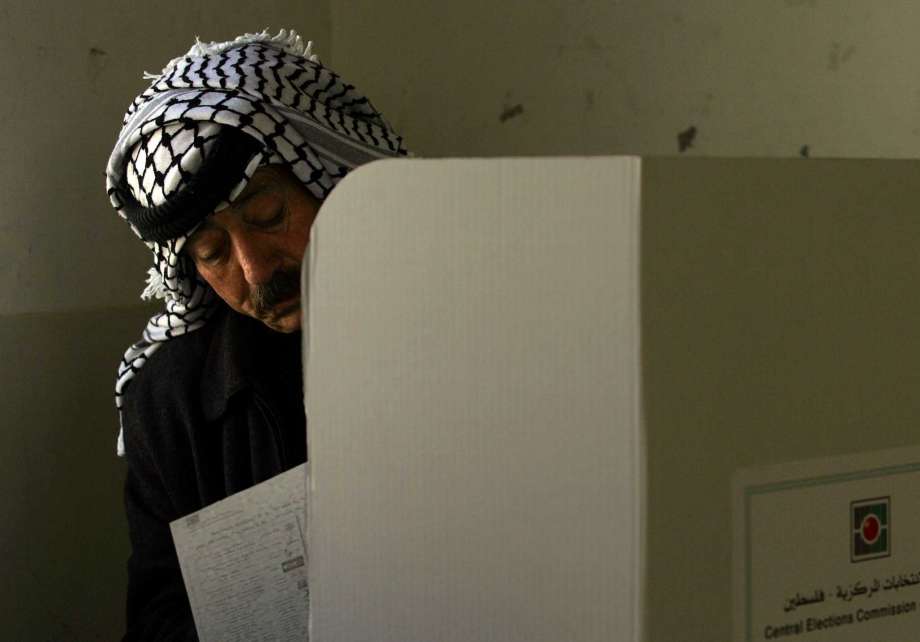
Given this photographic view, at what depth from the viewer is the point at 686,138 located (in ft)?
5.01

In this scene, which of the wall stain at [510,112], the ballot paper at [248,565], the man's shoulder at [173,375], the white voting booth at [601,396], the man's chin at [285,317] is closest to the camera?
the white voting booth at [601,396]

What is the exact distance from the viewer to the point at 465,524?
0.54 m

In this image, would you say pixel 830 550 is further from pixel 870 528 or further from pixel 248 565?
pixel 248 565

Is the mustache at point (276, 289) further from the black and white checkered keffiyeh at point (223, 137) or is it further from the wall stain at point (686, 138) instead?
the wall stain at point (686, 138)

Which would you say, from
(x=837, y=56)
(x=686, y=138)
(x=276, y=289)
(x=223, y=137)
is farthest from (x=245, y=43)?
(x=837, y=56)

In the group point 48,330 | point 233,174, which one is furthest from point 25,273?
point 233,174

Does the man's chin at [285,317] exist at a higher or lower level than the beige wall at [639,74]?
lower

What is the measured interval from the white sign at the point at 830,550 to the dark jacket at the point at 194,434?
3.08ft

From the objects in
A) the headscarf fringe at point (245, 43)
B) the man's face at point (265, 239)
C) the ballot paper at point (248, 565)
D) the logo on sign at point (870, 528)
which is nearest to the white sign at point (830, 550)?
the logo on sign at point (870, 528)

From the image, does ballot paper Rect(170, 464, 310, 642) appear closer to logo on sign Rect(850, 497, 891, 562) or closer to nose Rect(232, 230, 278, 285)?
nose Rect(232, 230, 278, 285)

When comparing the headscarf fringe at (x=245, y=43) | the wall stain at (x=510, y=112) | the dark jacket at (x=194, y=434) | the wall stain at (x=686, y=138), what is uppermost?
the wall stain at (x=510, y=112)

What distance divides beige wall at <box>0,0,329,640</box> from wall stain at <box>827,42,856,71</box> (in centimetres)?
97

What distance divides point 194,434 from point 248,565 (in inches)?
9.4

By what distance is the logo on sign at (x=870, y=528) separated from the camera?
1.87 ft
